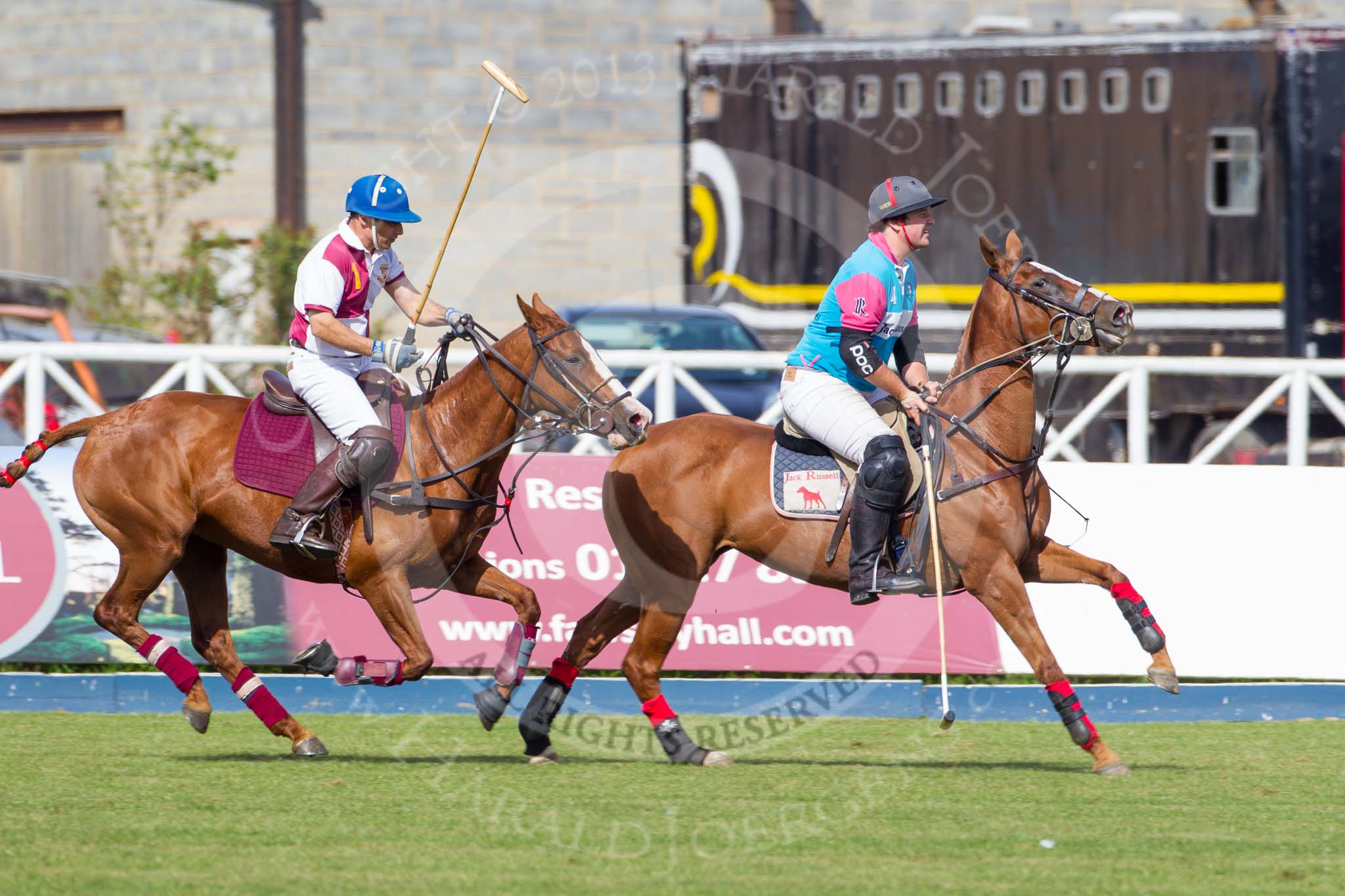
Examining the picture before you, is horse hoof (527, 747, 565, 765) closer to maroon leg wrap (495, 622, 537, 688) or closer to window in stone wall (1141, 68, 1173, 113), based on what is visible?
maroon leg wrap (495, 622, 537, 688)

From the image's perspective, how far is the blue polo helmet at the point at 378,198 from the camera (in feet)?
26.0

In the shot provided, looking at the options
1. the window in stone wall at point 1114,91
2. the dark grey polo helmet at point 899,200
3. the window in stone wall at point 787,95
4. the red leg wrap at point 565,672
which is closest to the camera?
the dark grey polo helmet at point 899,200

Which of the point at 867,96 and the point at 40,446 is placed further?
the point at 867,96

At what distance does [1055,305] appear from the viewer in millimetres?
8016

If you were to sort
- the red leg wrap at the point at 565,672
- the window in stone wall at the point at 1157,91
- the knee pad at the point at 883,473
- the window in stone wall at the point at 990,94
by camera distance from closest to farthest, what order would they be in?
the knee pad at the point at 883,473, the red leg wrap at the point at 565,672, the window in stone wall at the point at 1157,91, the window in stone wall at the point at 990,94

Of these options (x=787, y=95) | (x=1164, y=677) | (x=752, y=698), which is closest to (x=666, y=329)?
(x=787, y=95)

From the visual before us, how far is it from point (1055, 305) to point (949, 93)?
30.5ft

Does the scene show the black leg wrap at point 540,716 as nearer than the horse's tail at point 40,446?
Yes

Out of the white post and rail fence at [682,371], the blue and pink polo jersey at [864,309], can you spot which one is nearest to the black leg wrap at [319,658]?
the blue and pink polo jersey at [864,309]

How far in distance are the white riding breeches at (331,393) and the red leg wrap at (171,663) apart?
130 cm

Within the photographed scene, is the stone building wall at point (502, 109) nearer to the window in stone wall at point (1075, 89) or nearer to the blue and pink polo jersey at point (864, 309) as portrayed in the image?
the window in stone wall at point (1075, 89)

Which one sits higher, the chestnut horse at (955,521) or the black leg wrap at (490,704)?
the chestnut horse at (955,521)

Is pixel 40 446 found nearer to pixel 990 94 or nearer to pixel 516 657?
pixel 516 657

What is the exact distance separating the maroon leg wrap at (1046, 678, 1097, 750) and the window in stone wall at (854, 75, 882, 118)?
1032 centimetres
